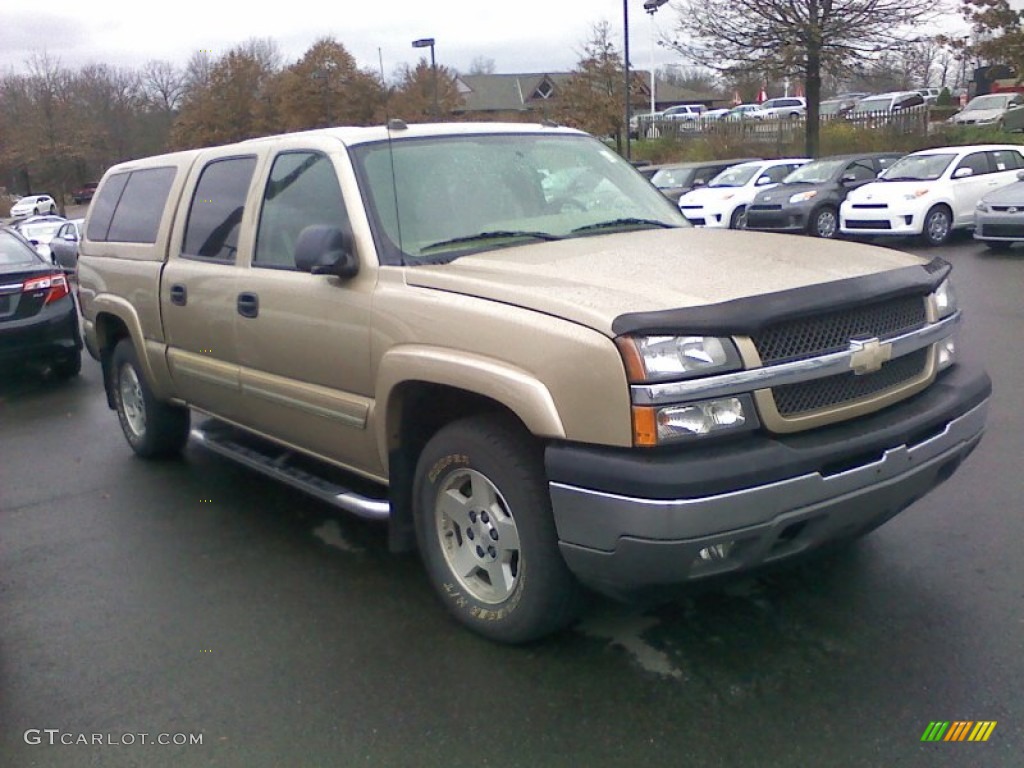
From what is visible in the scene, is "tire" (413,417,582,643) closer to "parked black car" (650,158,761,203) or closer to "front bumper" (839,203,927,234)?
"front bumper" (839,203,927,234)

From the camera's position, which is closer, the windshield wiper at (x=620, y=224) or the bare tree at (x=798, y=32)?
the windshield wiper at (x=620, y=224)

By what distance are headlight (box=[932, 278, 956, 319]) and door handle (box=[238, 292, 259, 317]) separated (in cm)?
300

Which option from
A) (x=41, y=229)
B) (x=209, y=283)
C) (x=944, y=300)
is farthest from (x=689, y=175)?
(x=944, y=300)

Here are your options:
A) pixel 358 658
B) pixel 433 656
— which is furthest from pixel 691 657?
pixel 358 658

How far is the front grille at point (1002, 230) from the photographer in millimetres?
15312

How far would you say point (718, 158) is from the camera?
3562 centimetres

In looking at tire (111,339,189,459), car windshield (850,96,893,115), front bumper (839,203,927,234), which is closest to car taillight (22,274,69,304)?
tire (111,339,189,459)

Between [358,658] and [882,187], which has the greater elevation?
[882,187]

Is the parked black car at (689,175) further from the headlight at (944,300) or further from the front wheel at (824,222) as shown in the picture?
the headlight at (944,300)

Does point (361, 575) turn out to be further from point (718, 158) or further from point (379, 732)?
point (718, 158)

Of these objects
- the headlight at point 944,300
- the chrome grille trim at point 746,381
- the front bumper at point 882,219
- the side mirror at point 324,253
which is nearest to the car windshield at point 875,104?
the front bumper at point 882,219

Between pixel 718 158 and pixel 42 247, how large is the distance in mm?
22377

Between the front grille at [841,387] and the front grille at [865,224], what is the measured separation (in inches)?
580

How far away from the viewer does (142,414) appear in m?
6.66
